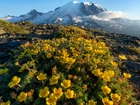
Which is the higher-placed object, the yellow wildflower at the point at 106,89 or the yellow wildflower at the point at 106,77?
the yellow wildflower at the point at 106,77

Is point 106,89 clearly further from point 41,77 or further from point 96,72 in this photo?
point 41,77

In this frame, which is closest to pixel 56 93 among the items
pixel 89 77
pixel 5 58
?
pixel 89 77

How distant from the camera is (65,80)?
21.6ft

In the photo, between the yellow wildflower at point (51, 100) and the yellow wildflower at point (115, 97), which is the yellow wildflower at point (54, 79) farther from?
the yellow wildflower at point (115, 97)

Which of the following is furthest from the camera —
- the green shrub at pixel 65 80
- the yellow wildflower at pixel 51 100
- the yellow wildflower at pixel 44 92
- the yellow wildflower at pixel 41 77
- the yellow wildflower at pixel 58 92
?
the yellow wildflower at pixel 41 77

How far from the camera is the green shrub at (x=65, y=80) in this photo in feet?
21.3

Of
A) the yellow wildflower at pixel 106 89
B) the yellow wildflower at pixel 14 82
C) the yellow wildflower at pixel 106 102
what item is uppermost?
the yellow wildflower at pixel 14 82

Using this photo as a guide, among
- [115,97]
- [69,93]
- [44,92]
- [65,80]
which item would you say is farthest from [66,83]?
[115,97]

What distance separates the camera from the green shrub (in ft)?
21.3

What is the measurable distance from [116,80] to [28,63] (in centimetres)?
223

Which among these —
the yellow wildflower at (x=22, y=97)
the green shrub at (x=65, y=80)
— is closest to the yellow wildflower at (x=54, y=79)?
the green shrub at (x=65, y=80)

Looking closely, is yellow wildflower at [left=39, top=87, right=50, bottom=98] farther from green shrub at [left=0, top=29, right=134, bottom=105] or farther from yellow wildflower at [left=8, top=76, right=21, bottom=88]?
yellow wildflower at [left=8, top=76, right=21, bottom=88]

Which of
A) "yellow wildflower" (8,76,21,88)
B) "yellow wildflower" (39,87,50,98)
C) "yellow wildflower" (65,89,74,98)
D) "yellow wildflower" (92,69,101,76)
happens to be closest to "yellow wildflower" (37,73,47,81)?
"yellow wildflower" (39,87,50,98)

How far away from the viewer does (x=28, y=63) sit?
24.6ft
